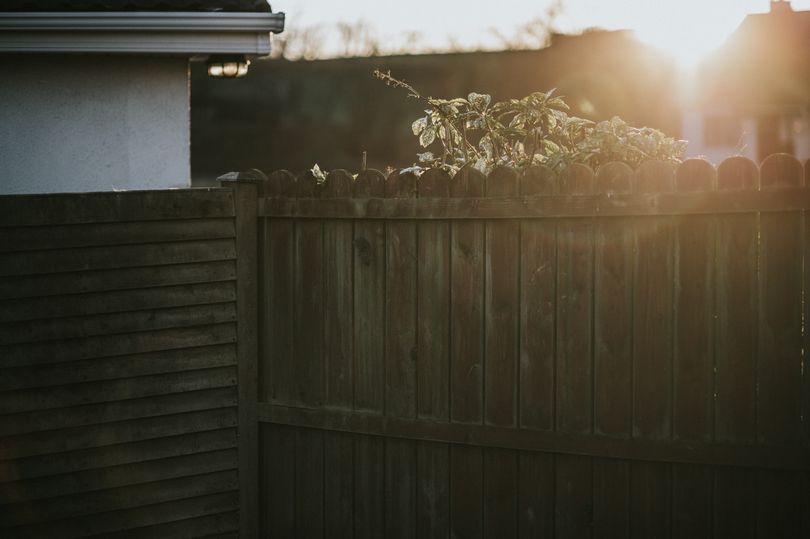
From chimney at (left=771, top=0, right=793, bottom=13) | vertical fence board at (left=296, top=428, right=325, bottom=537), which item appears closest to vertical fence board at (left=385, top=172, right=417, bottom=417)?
vertical fence board at (left=296, top=428, right=325, bottom=537)

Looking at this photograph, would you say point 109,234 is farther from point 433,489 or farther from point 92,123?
point 92,123

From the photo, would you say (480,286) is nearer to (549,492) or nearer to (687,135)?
(549,492)

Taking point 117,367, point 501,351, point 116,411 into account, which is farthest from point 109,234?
point 501,351

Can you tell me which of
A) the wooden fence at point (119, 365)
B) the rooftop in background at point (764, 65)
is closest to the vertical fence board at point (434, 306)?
the wooden fence at point (119, 365)

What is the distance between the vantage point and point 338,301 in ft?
16.0

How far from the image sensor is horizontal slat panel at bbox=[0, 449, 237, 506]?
464cm

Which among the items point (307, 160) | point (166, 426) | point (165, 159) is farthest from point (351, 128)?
point (166, 426)

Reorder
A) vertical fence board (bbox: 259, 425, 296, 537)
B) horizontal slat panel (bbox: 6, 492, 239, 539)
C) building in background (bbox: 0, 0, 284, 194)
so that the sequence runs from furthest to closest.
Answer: building in background (bbox: 0, 0, 284, 194)
vertical fence board (bbox: 259, 425, 296, 537)
horizontal slat panel (bbox: 6, 492, 239, 539)

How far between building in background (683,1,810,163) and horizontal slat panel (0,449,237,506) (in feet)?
87.3

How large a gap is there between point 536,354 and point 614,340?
354 millimetres

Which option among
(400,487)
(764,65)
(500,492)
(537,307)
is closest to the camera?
(537,307)

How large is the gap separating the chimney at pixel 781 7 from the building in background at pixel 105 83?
29521 mm

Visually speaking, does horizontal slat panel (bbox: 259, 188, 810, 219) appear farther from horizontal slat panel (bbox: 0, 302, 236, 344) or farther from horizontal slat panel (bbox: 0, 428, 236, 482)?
horizontal slat panel (bbox: 0, 428, 236, 482)

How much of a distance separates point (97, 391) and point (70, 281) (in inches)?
21.2
